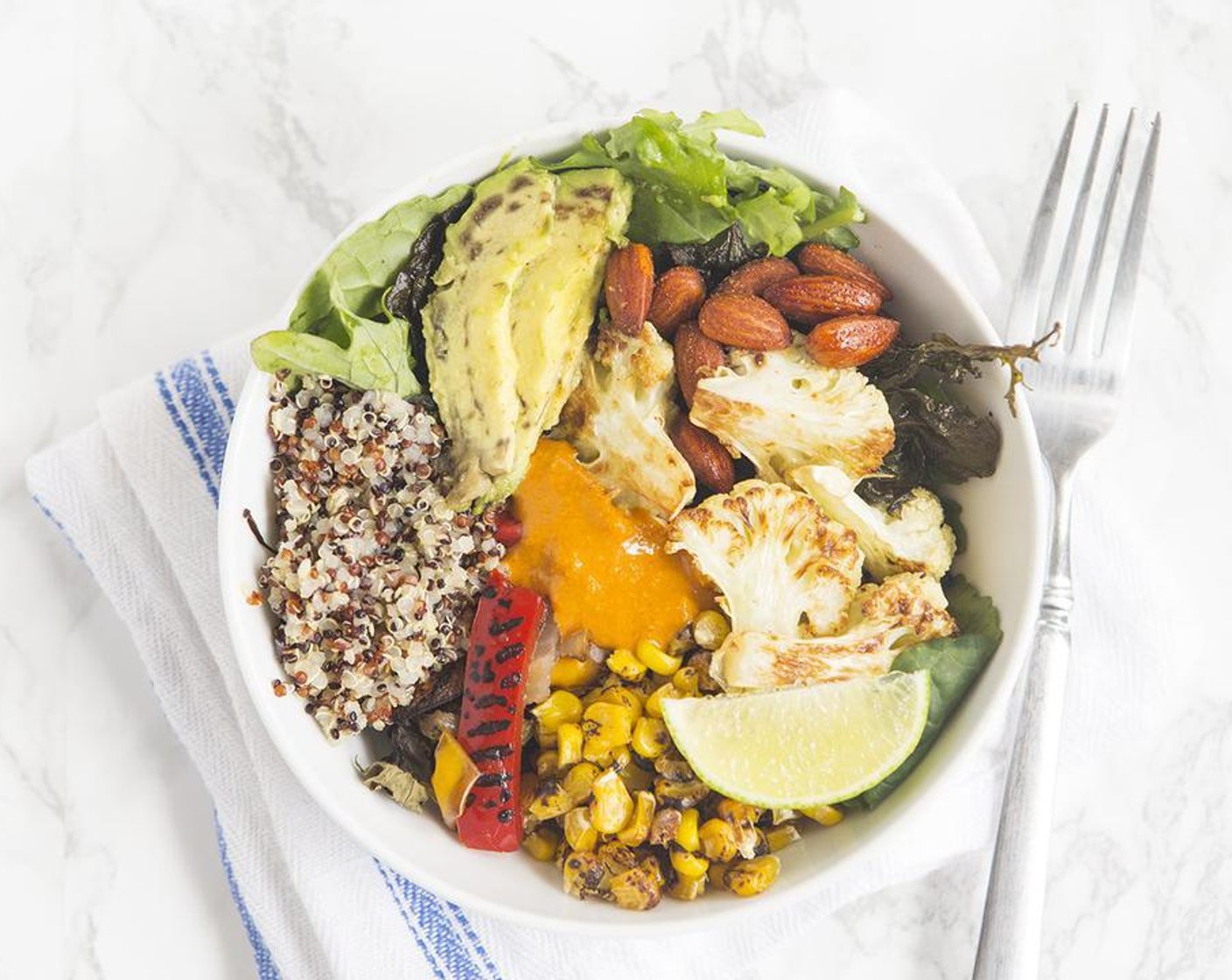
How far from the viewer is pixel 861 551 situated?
2.30 meters

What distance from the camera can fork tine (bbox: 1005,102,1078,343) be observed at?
2.52m

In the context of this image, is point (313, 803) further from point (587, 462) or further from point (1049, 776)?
point (1049, 776)

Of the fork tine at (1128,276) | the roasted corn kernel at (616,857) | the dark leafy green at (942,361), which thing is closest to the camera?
the dark leafy green at (942,361)

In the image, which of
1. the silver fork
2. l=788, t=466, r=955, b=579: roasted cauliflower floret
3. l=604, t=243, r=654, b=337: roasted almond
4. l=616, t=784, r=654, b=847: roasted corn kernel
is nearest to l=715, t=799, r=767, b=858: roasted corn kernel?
l=616, t=784, r=654, b=847: roasted corn kernel

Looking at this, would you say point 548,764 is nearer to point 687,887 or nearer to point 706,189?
point 687,887

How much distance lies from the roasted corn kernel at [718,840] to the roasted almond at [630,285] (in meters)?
0.85

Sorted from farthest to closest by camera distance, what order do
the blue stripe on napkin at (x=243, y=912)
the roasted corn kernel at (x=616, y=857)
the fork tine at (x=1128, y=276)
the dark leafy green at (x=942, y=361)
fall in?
the blue stripe on napkin at (x=243, y=912)
the fork tine at (x=1128, y=276)
the roasted corn kernel at (x=616, y=857)
the dark leafy green at (x=942, y=361)

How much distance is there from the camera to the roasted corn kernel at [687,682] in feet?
7.44

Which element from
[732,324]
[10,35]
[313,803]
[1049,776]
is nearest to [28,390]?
[10,35]

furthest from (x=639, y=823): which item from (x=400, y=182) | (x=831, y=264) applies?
(x=400, y=182)

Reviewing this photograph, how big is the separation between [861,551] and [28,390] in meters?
1.73

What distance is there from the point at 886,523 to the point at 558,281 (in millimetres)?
709

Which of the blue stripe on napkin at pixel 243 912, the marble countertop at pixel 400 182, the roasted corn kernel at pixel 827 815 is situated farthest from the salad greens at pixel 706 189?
the blue stripe on napkin at pixel 243 912

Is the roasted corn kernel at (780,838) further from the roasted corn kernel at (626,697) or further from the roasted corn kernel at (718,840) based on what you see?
the roasted corn kernel at (626,697)
